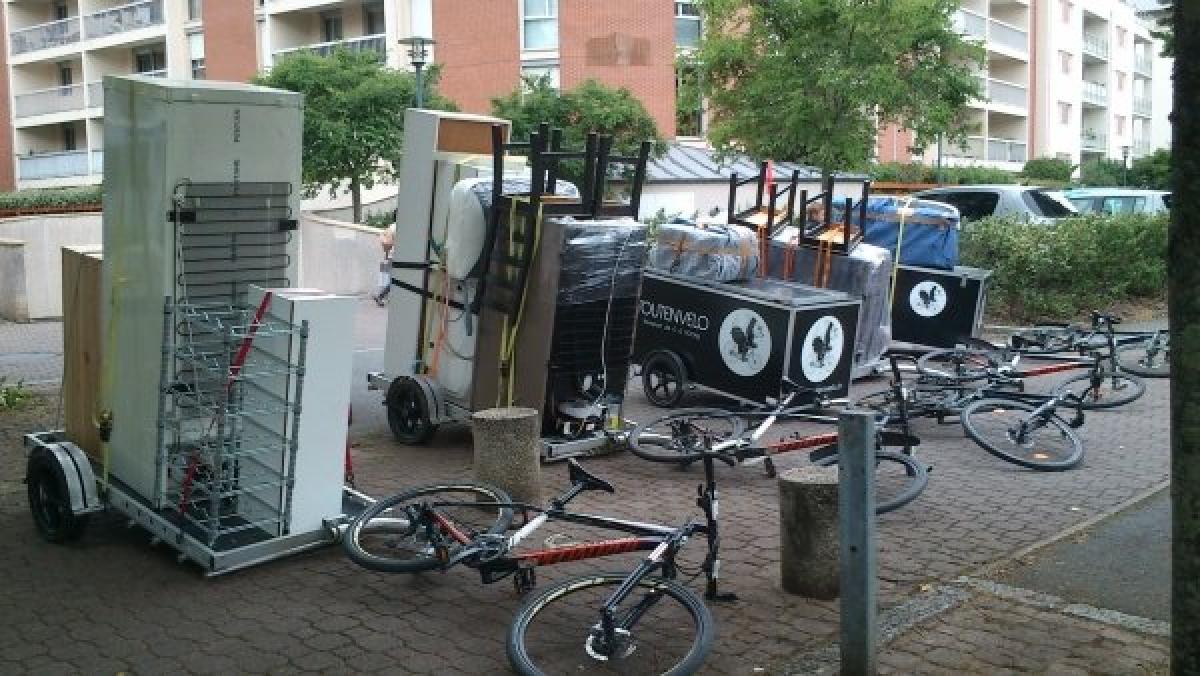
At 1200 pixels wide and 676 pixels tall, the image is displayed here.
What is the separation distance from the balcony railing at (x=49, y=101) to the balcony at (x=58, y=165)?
184 cm

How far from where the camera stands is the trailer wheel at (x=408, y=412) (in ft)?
28.8

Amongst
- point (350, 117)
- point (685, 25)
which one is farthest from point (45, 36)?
point (350, 117)

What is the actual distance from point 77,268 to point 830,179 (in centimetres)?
705

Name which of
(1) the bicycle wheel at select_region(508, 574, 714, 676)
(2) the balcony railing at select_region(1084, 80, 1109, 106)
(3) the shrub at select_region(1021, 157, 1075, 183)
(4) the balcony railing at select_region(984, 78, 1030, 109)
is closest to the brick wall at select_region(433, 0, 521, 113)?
(3) the shrub at select_region(1021, 157, 1075, 183)

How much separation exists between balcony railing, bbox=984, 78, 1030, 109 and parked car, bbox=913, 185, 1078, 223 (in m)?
32.8

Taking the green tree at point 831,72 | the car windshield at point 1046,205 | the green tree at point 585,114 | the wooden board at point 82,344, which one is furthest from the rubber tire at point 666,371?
the green tree at point 585,114

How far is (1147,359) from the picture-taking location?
1179 cm

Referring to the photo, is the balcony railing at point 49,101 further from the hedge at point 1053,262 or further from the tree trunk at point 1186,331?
the tree trunk at point 1186,331

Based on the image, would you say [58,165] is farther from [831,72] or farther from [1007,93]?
[1007,93]

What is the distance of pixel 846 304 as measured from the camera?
988cm

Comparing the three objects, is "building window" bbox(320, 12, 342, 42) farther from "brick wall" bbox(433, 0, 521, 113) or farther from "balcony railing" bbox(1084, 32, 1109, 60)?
"balcony railing" bbox(1084, 32, 1109, 60)

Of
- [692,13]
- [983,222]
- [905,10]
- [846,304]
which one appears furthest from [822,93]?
[692,13]

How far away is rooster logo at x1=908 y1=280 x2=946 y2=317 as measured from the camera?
41.2ft

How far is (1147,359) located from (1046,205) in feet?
28.0
